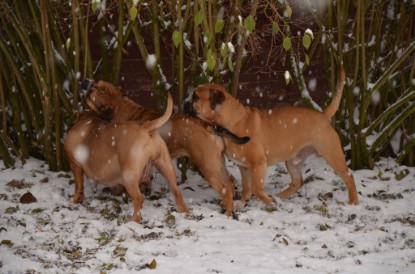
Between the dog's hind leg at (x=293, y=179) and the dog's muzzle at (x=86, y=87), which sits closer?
the dog's muzzle at (x=86, y=87)

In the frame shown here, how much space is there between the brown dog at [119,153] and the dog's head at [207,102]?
1.48ft

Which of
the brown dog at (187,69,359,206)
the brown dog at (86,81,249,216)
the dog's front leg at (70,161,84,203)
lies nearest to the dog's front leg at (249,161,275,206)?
the brown dog at (187,69,359,206)

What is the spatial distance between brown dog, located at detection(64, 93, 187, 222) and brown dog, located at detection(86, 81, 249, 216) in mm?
194

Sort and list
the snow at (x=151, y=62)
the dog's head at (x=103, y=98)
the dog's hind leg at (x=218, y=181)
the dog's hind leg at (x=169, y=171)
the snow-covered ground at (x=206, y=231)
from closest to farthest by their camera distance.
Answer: the snow-covered ground at (x=206, y=231)
the dog's hind leg at (x=169, y=171)
the dog's hind leg at (x=218, y=181)
the dog's head at (x=103, y=98)
the snow at (x=151, y=62)

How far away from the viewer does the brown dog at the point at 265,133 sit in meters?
6.35

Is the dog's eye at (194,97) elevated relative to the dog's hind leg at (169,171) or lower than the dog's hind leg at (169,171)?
elevated

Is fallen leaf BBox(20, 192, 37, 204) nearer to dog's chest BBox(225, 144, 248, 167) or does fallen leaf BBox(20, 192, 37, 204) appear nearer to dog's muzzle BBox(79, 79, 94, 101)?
dog's muzzle BBox(79, 79, 94, 101)

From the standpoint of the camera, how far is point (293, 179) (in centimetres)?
695

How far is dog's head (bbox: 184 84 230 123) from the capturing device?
20.8ft

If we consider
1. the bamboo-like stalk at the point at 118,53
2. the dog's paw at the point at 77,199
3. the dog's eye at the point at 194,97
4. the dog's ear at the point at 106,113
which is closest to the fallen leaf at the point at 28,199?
the dog's paw at the point at 77,199

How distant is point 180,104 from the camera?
7215 mm

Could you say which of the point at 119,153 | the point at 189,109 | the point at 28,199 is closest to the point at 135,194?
the point at 119,153

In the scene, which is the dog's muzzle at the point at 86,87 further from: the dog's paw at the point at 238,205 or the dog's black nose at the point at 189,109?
the dog's paw at the point at 238,205

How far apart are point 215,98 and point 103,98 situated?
114 cm
